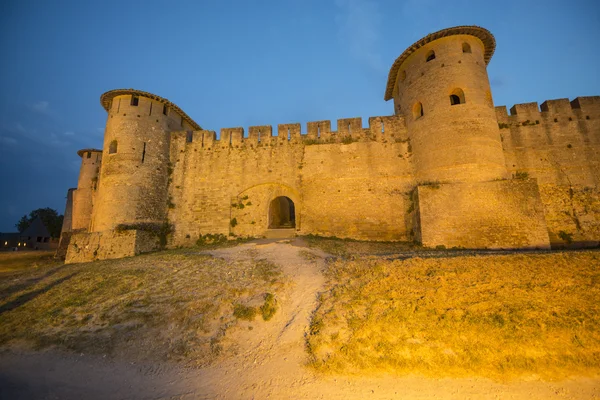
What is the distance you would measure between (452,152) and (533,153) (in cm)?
499

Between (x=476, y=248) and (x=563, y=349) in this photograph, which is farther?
(x=476, y=248)

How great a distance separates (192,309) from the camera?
5848 mm

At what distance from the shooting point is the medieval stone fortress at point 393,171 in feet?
37.0

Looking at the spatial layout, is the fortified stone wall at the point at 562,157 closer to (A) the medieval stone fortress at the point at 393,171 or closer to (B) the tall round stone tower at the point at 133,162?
(A) the medieval stone fortress at the point at 393,171

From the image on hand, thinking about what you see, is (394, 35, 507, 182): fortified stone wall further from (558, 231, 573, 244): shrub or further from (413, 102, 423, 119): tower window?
(558, 231, 573, 244): shrub

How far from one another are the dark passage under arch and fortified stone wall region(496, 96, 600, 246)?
12117 mm

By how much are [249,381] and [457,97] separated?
1443 centimetres

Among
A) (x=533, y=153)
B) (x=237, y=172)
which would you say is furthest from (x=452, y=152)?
(x=237, y=172)

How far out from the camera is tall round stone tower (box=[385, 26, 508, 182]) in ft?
38.1

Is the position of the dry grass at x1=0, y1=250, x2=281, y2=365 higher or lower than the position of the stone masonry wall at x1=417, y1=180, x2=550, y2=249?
lower

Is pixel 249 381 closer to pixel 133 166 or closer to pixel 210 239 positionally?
pixel 210 239

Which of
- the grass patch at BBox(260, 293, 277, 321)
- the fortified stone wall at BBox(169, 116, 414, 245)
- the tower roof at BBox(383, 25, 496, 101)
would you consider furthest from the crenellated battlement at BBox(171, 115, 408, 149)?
the grass patch at BBox(260, 293, 277, 321)

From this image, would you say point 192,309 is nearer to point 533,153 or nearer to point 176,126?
point 176,126

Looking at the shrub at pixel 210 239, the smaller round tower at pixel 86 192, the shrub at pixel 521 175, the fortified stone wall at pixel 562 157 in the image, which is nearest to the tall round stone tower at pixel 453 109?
the shrub at pixel 521 175
